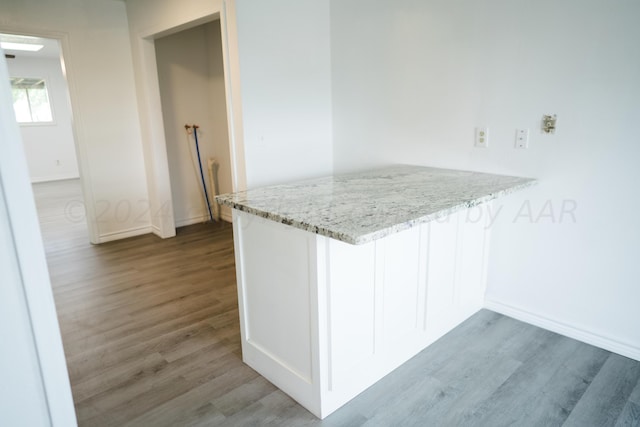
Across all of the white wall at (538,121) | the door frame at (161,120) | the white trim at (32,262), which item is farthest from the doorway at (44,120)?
the white trim at (32,262)

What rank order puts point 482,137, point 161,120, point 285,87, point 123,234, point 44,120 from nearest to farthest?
point 482,137 < point 285,87 < point 161,120 < point 123,234 < point 44,120

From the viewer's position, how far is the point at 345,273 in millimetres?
1750

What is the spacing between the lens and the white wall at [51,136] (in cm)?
787

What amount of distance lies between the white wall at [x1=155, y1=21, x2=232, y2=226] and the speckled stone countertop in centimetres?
270

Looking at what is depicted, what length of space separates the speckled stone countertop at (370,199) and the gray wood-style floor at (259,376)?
0.87 metres

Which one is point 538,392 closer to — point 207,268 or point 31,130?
point 207,268

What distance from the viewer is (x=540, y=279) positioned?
249cm

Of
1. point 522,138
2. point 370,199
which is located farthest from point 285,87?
point 522,138

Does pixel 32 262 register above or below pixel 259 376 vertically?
above

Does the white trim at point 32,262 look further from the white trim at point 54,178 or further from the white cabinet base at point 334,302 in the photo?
the white trim at point 54,178

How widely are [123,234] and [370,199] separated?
350 cm

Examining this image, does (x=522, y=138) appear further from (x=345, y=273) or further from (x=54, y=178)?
(x=54, y=178)

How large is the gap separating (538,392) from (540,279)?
0.77m

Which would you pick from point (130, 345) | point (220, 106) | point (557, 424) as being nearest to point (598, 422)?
point (557, 424)
